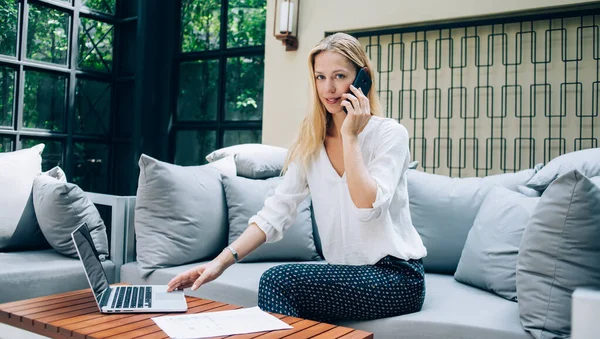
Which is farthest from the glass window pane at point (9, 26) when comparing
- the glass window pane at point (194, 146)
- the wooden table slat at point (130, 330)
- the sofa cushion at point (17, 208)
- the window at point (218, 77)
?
the wooden table slat at point (130, 330)

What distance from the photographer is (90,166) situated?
15.8 ft

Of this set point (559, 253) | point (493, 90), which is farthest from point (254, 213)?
point (493, 90)

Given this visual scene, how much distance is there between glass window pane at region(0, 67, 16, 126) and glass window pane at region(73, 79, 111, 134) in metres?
0.60

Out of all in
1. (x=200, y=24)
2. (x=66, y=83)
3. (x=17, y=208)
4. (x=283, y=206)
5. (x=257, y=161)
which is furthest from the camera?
(x=200, y=24)

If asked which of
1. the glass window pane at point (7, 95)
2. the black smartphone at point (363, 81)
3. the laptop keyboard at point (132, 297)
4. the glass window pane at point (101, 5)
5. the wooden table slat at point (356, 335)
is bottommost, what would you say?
the wooden table slat at point (356, 335)

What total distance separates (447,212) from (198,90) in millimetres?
3192

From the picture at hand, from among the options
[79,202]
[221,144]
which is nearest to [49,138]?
[221,144]

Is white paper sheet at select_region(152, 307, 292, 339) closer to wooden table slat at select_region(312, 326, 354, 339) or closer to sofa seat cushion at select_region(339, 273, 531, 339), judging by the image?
wooden table slat at select_region(312, 326, 354, 339)

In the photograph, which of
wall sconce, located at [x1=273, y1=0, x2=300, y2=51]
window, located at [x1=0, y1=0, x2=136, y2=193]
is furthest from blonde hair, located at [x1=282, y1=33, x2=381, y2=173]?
window, located at [x1=0, y1=0, x2=136, y2=193]

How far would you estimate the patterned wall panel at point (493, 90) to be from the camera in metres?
3.35

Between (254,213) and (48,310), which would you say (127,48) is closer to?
(254,213)

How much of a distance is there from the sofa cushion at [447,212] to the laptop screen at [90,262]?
1.32m

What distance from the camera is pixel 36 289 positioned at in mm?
2168

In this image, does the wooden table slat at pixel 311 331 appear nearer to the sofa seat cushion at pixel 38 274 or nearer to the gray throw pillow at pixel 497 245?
the gray throw pillow at pixel 497 245
